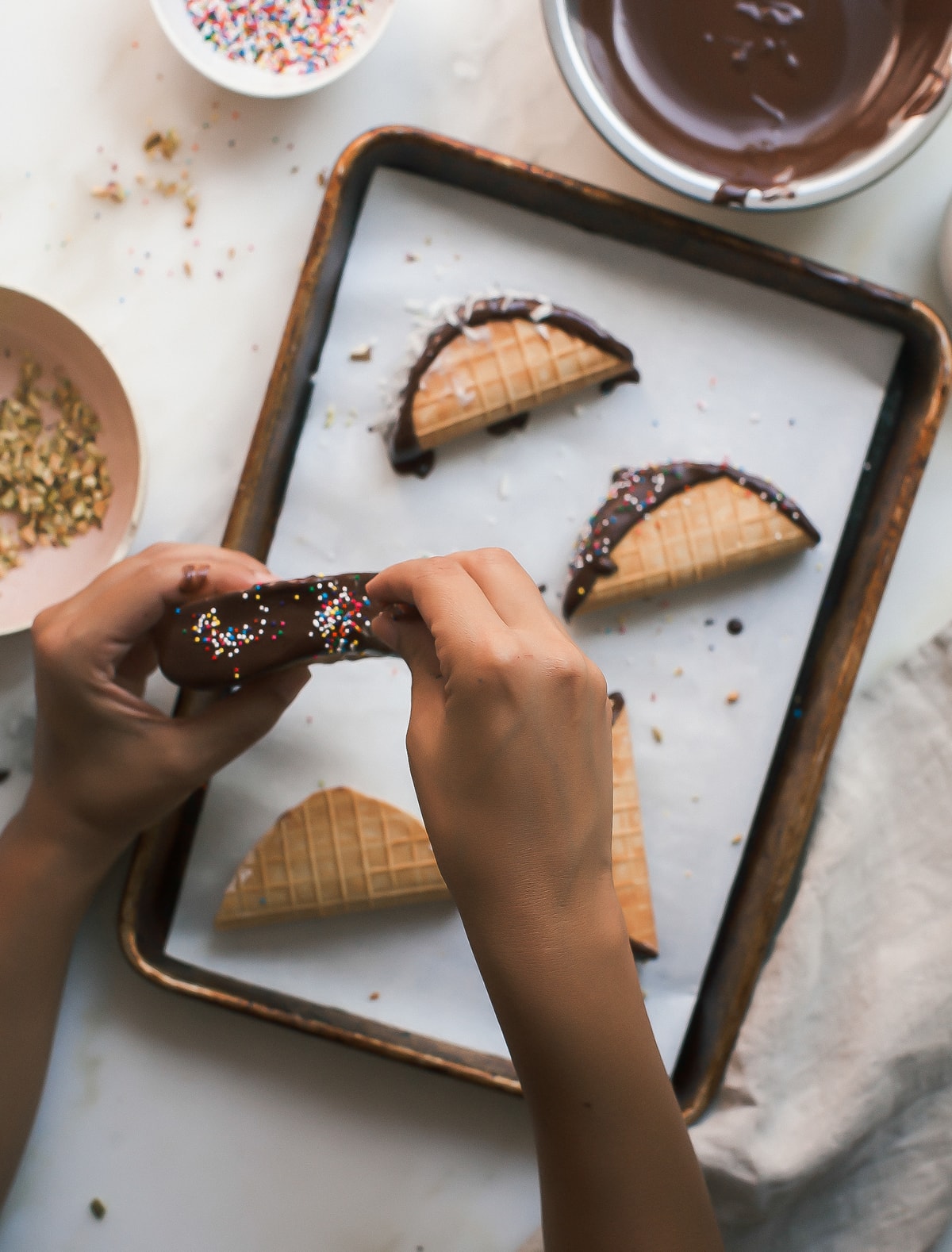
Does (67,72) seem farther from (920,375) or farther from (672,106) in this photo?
(920,375)

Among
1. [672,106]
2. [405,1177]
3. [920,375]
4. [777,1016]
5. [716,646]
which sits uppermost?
[672,106]

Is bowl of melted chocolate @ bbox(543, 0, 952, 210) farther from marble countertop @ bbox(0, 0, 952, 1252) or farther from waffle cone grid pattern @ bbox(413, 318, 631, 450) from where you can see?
waffle cone grid pattern @ bbox(413, 318, 631, 450)

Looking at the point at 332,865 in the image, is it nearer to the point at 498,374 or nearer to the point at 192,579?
the point at 192,579

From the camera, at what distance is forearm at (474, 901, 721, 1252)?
100 centimetres

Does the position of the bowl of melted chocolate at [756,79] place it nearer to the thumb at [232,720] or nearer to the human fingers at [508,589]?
the human fingers at [508,589]

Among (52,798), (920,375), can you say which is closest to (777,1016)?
(920,375)

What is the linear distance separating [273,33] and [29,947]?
1459 mm

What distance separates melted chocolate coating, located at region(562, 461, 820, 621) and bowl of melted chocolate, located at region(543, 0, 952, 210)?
410 mm

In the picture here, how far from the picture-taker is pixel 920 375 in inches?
62.1

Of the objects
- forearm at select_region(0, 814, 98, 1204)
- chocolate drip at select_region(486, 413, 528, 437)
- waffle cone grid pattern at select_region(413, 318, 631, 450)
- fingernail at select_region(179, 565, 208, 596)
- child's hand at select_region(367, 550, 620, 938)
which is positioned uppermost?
waffle cone grid pattern at select_region(413, 318, 631, 450)

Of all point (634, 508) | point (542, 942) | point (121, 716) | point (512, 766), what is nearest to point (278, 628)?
point (121, 716)

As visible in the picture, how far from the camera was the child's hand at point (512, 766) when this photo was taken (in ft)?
3.23

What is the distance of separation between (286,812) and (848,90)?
1.43 meters

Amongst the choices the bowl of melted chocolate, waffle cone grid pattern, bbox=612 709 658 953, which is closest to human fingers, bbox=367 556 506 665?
waffle cone grid pattern, bbox=612 709 658 953
